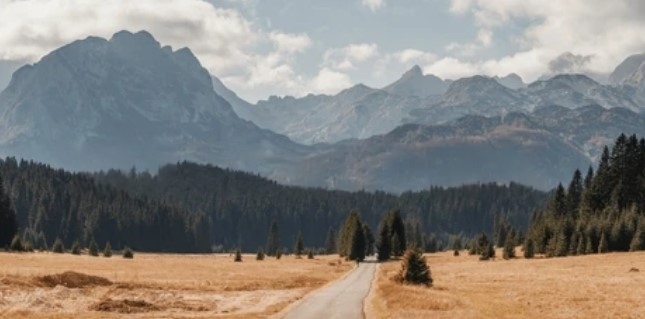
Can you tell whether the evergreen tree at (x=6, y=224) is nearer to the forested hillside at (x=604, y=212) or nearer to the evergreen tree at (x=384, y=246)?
the evergreen tree at (x=384, y=246)

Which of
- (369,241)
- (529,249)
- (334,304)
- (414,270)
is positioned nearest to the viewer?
(334,304)

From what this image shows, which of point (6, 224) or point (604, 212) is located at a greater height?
point (604, 212)

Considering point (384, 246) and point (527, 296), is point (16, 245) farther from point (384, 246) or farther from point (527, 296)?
point (527, 296)

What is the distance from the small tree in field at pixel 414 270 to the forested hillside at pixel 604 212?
2334 inches

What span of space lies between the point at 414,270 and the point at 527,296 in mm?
13831

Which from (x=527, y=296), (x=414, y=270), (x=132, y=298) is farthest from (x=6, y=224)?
(x=527, y=296)

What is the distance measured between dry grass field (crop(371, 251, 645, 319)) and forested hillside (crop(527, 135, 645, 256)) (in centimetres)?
3098

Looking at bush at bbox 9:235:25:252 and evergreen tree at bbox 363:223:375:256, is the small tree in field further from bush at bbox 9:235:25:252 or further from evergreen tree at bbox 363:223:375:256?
evergreen tree at bbox 363:223:375:256

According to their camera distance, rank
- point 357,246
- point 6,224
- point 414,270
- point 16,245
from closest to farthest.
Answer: point 414,270 → point 16,245 → point 6,224 → point 357,246

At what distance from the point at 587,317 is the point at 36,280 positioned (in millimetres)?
40310

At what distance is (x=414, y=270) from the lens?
220ft

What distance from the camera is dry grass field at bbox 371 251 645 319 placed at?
44.0 metres

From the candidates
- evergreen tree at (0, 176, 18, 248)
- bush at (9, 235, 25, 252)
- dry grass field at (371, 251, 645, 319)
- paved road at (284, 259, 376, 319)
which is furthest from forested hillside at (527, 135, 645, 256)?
evergreen tree at (0, 176, 18, 248)

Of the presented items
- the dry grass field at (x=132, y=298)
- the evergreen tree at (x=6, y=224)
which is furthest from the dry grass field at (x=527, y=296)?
the evergreen tree at (x=6, y=224)
